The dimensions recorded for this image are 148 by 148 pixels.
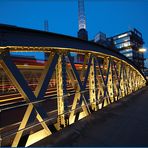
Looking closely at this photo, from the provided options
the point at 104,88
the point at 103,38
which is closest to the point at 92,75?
the point at 104,88

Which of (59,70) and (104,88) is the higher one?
(59,70)

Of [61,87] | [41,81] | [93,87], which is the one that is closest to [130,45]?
[93,87]

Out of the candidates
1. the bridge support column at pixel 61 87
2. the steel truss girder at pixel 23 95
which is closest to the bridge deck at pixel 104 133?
the bridge support column at pixel 61 87

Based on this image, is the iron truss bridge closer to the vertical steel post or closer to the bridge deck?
the vertical steel post

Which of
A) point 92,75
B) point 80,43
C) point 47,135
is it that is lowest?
point 47,135

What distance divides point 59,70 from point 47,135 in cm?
188

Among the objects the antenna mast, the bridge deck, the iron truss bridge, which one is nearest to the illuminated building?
the antenna mast

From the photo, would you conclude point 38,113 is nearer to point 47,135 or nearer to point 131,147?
point 47,135

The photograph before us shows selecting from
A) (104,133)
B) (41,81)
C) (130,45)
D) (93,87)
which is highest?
(130,45)

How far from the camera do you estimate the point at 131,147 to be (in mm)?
3113

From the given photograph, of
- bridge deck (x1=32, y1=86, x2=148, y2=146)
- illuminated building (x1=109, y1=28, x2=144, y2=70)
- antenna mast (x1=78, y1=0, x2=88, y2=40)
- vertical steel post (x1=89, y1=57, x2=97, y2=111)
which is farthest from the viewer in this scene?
illuminated building (x1=109, y1=28, x2=144, y2=70)

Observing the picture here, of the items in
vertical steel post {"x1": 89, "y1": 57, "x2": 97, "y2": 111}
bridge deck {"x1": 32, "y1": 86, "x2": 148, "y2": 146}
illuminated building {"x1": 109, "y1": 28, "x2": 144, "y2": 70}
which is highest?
illuminated building {"x1": 109, "y1": 28, "x2": 144, "y2": 70}

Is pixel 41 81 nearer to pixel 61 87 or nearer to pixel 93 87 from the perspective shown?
pixel 61 87

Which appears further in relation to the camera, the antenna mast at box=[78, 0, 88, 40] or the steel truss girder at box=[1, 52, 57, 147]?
the antenna mast at box=[78, 0, 88, 40]
